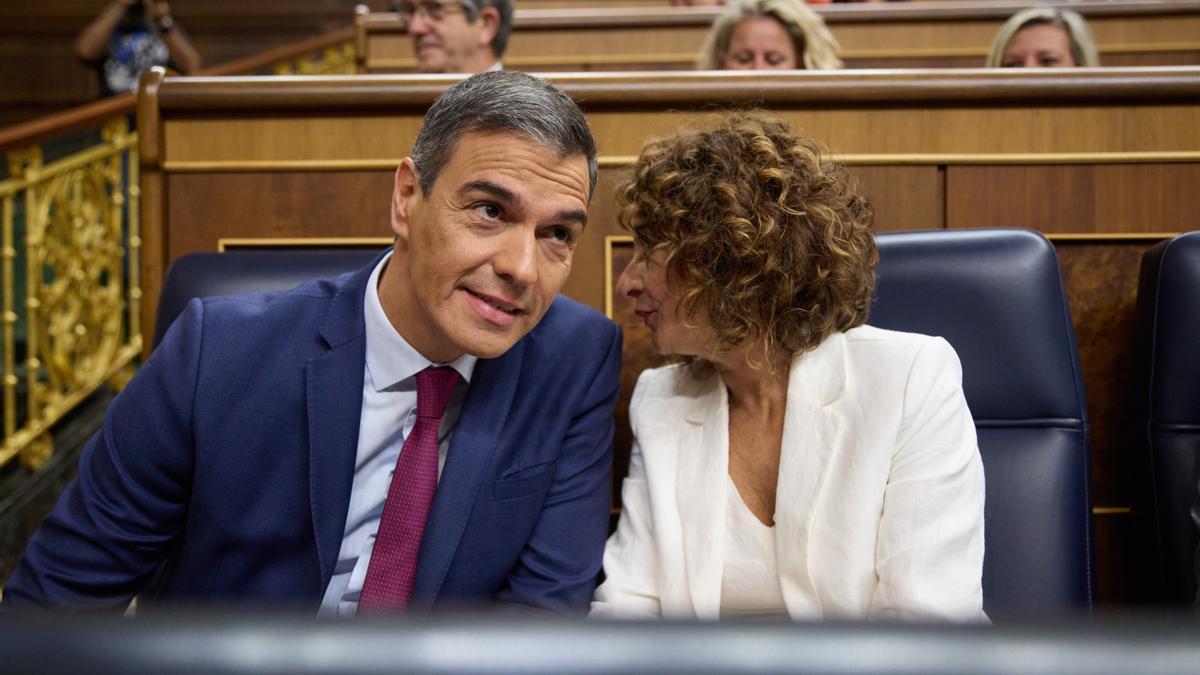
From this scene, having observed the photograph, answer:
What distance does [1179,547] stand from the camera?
131cm

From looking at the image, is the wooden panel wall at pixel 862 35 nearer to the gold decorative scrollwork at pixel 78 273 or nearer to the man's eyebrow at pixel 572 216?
the gold decorative scrollwork at pixel 78 273

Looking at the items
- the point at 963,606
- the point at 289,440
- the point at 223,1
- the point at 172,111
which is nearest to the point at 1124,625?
the point at 963,606

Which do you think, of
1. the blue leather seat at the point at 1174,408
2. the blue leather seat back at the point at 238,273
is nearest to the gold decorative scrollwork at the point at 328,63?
the blue leather seat back at the point at 238,273

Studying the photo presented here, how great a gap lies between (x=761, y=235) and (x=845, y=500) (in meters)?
0.32

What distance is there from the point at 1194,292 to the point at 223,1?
621 centimetres

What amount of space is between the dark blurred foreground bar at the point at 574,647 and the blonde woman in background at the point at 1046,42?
255cm

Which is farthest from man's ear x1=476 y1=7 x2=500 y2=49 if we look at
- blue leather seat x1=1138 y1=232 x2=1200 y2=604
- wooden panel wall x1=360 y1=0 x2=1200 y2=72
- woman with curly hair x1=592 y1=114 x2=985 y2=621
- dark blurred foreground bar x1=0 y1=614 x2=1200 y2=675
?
dark blurred foreground bar x1=0 y1=614 x2=1200 y2=675

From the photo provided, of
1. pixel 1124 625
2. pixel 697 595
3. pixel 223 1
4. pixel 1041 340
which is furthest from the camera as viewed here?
pixel 223 1

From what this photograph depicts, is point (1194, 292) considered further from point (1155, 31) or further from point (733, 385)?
point (1155, 31)

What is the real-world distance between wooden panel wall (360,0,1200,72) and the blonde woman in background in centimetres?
111

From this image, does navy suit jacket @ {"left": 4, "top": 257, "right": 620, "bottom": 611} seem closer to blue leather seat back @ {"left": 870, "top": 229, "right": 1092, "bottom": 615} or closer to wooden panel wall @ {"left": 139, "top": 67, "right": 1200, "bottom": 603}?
wooden panel wall @ {"left": 139, "top": 67, "right": 1200, "bottom": 603}

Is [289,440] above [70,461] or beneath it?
above

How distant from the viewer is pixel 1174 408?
134 centimetres

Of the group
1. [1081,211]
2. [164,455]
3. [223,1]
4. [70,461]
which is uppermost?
[223,1]
